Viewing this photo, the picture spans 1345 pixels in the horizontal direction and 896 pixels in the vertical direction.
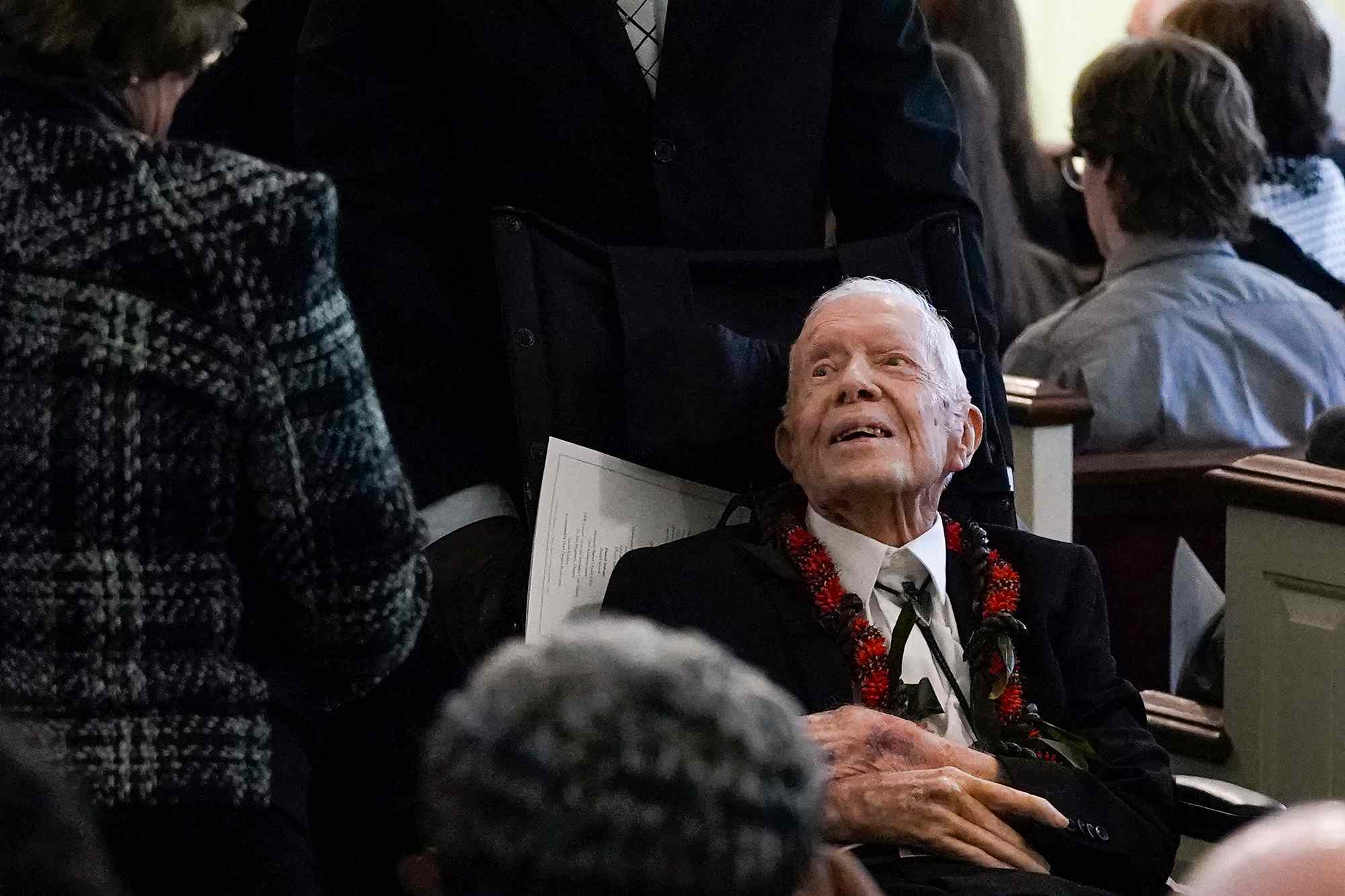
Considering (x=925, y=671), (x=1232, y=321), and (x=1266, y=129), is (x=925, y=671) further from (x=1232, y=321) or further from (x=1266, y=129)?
(x=1266, y=129)

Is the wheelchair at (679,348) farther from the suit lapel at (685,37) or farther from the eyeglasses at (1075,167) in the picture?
the eyeglasses at (1075,167)

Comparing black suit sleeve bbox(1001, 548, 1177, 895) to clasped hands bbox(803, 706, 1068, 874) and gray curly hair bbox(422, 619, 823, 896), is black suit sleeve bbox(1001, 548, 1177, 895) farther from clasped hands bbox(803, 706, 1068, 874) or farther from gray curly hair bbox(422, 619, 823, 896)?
gray curly hair bbox(422, 619, 823, 896)

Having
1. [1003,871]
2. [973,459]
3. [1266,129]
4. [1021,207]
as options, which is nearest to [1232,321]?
[1266,129]

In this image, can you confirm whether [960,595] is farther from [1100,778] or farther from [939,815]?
[939,815]

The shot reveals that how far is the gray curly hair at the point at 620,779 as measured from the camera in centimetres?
100

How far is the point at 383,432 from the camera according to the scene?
179cm

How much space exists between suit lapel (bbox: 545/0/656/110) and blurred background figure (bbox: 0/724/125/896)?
184cm

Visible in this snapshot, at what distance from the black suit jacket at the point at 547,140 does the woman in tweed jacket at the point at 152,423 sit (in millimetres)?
879

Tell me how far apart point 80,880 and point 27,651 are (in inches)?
30.2

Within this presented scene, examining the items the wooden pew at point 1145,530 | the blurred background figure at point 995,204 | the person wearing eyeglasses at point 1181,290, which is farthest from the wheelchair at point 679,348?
the blurred background figure at point 995,204

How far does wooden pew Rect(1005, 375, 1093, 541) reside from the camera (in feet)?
12.1

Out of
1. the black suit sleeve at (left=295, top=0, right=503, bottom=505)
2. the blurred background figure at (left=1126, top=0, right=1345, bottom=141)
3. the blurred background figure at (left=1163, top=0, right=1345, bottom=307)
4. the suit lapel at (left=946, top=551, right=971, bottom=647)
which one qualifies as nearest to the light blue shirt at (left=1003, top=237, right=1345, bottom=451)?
the blurred background figure at (left=1163, top=0, right=1345, bottom=307)

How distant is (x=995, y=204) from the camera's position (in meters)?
4.88

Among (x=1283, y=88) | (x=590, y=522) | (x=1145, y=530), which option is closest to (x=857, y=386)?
(x=590, y=522)
